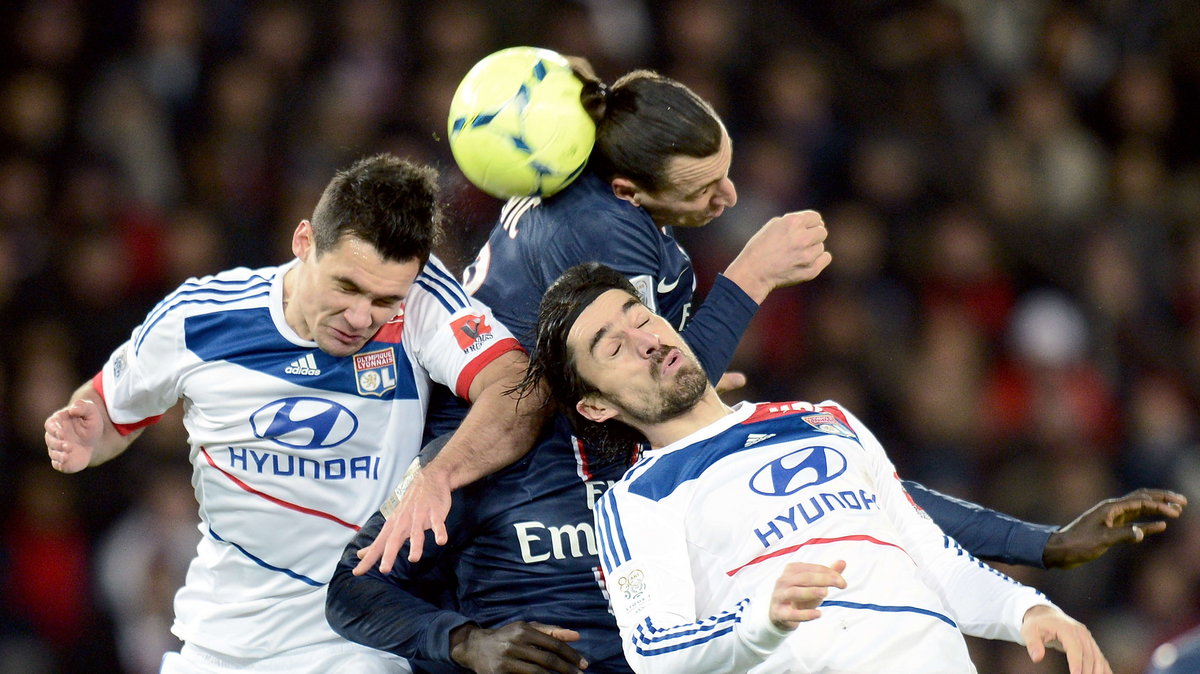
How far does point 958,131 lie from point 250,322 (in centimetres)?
577

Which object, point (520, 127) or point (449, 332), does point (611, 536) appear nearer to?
point (449, 332)

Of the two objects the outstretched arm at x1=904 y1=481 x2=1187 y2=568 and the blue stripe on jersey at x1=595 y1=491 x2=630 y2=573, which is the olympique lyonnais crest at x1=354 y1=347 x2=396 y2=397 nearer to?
the blue stripe on jersey at x1=595 y1=491 x2=630 y2=573

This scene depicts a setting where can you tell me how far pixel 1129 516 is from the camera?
138 inches

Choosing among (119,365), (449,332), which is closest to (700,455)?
(449,332)

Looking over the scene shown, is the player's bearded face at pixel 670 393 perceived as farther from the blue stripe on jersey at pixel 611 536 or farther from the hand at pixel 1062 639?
the hand at pixel 1062 639

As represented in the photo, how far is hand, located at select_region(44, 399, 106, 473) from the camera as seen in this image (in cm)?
365

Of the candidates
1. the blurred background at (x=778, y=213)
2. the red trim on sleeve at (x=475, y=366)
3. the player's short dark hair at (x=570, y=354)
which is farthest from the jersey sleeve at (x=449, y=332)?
the blurred background at (x=778, y=213)

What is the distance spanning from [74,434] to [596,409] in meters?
1.39

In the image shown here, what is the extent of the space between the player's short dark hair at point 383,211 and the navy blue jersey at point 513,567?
2.14ft

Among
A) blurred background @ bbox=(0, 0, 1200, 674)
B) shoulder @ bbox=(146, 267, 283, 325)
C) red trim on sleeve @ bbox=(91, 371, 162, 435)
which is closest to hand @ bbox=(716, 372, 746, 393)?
shoulder @ bbox=(146, 267, 283, 325)

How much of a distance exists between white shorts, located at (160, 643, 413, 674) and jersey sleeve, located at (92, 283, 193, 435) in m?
0.68

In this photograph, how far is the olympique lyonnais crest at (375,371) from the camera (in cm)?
366

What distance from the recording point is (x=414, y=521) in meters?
3.24

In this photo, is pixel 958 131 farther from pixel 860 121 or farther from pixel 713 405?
pixel 713 405
